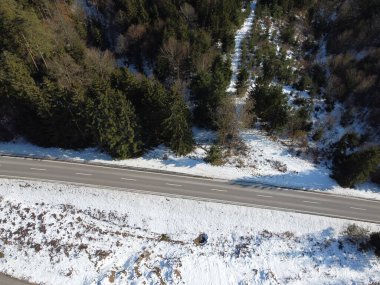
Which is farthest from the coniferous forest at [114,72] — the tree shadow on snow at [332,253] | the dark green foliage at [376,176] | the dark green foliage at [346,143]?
the dark green foliage at [376,176]

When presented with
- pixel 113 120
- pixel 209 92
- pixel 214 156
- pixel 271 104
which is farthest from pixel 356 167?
pixel 113 120

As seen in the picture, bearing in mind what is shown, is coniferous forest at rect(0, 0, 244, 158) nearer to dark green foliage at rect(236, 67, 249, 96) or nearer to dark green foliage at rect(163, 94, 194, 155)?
dark green foliage at rect(163, 94, 194, 155)

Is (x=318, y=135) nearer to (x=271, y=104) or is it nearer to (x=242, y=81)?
(x=271, y=104)

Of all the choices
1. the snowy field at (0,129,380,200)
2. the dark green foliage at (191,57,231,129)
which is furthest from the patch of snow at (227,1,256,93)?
the snowy field at (0,129,380,200)

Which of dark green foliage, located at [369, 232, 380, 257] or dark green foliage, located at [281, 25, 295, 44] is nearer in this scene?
dark green foliage, located at [369, 232, 380, 257]

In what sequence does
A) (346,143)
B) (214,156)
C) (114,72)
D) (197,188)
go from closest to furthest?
(197,188)
(114,72)
(214,156)
(346,143)

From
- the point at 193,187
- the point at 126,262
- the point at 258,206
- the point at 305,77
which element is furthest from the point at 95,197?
the point at 305,77

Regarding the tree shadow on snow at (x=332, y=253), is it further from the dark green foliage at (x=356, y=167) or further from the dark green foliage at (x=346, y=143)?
the dark green foliage at (x=346, y=143)
